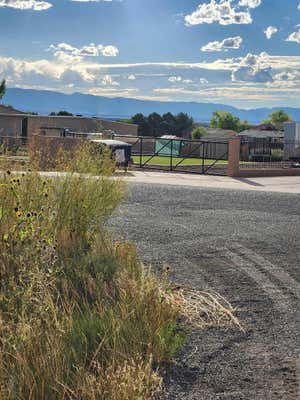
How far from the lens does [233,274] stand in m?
7.57

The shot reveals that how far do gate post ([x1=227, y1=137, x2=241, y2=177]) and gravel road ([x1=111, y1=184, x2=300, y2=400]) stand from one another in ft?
26.4

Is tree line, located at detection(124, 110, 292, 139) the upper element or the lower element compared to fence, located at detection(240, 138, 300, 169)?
upper

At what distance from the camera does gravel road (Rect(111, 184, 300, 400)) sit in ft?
15.1

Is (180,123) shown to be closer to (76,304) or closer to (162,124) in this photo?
(162,124)

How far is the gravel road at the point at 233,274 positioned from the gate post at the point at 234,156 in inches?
317

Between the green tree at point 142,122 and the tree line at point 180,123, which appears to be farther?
the tree line at point 180,123

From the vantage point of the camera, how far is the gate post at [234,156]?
23453 millimetres

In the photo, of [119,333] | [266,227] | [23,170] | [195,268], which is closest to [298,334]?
[119,333]

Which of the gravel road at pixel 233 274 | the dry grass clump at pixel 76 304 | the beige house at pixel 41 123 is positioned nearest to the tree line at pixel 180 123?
the beige house at pixel 41 123

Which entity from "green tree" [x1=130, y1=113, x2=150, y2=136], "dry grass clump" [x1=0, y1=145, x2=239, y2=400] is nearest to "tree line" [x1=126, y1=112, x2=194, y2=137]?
"green tree" [x1=130, y1=113, x2=150, y2=136]

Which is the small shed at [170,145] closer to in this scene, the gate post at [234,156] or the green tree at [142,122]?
the gate post at [234,156]

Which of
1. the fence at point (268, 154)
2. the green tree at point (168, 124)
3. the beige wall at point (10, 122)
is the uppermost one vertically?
the green tree at point (168, 124)

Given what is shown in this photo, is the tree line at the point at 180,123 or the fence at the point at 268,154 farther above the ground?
the tree line at the point at 180,123

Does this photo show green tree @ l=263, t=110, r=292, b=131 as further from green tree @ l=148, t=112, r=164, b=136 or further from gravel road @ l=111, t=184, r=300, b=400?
gravel road @ l=111, t=184, r=300, b=400
